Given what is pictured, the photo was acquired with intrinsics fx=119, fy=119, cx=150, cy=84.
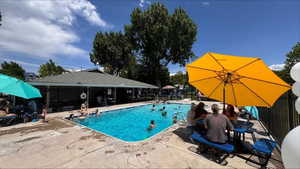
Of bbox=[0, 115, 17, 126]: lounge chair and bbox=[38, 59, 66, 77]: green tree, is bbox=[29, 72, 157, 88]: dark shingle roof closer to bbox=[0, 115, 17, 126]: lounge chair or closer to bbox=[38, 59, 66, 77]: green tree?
bbox=[0, 115, 17, 126]: lounge chair

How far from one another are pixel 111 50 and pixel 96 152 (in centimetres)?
2586

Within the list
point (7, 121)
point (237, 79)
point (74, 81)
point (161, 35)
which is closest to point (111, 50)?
point (161, 35)

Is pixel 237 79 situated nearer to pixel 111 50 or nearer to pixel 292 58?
pixel 111 50

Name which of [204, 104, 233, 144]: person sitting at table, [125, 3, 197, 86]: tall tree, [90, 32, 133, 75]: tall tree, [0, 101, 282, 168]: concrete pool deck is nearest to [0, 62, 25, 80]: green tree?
[90, 32, 133, 75]: tall tree

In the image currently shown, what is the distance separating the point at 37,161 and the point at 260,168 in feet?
19.1

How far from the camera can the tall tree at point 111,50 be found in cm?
2658

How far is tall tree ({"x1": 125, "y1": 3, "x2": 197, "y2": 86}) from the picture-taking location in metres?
21.9

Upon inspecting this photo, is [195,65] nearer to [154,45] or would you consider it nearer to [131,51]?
[154,45]

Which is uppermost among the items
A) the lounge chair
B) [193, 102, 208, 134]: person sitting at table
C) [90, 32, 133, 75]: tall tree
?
[90, 32, 133, 75]: tall tree

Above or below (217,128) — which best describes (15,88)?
above

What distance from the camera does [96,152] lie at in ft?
12.0

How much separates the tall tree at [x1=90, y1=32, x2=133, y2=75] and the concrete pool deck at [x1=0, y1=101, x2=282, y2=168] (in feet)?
79.1

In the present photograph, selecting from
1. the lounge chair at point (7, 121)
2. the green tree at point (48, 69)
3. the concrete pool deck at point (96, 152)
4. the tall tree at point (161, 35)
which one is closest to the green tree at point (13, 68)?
the green tree at point (48, 69)

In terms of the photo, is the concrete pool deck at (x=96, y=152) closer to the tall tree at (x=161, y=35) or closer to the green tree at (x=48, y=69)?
the tall tree at (x=161, y=35)
